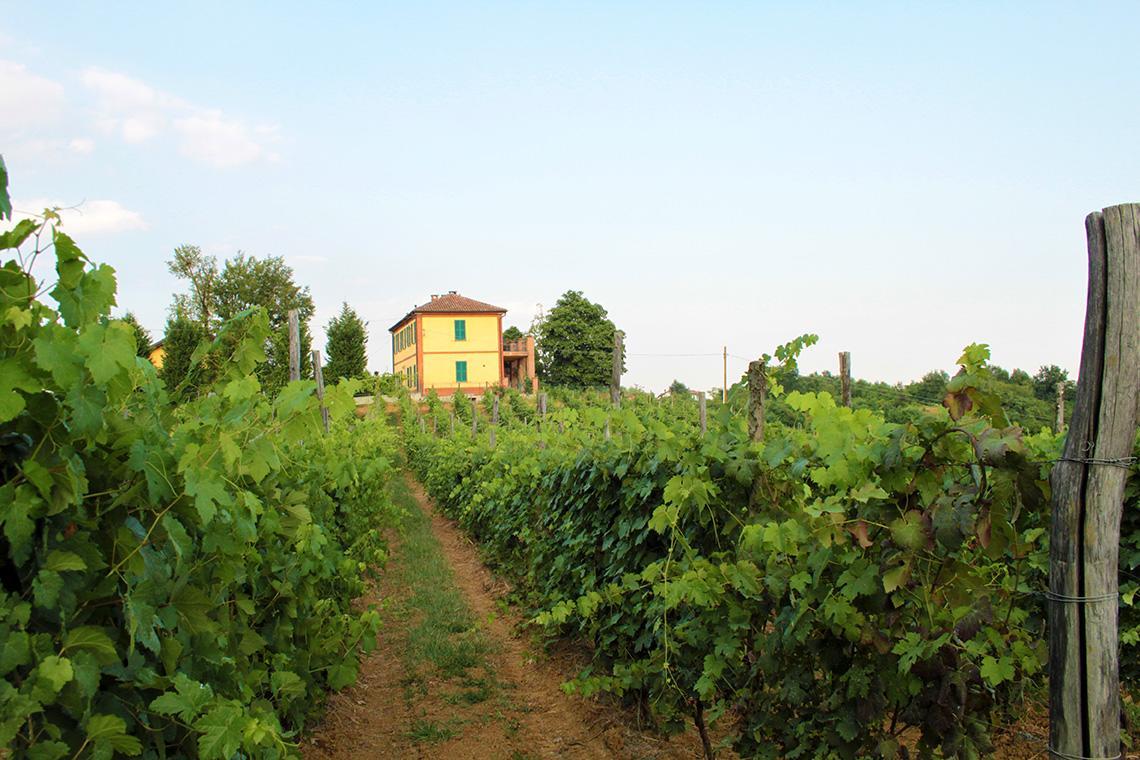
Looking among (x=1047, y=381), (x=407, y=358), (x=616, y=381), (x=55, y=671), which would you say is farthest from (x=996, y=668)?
(x=407, y=358)

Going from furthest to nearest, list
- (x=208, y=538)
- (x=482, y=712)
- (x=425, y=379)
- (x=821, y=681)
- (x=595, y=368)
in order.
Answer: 1. (x=595, y=368)
2. (x=425, y=379)
3. (x=482, y=712)
4. (x=821, y=681)
5. (x=208, y=538)

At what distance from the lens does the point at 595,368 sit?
2766 inches

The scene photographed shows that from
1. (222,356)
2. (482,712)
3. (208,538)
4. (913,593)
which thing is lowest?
(482,712)

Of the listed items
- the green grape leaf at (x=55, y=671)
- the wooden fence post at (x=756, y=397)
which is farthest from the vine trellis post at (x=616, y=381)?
the green grape leaf at (x=55, y=671)

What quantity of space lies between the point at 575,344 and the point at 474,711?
6467 cm

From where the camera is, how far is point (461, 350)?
5641 centimetres

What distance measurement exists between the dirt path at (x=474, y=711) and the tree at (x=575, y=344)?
61.5 m

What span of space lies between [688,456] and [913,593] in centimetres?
166

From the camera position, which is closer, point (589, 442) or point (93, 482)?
point (93, 482)

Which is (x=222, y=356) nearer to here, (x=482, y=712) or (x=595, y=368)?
(x=482, y=712)

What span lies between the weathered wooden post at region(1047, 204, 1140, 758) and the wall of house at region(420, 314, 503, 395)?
5342 cm

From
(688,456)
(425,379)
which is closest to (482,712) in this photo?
(688,456)

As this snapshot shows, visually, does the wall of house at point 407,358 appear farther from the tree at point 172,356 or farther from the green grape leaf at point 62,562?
the green grape leaf at point 62,562

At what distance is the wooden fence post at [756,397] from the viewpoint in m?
4.56
